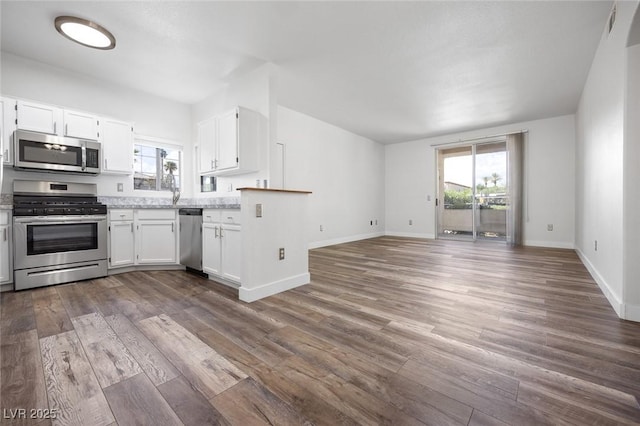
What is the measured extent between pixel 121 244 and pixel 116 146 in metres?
1.30

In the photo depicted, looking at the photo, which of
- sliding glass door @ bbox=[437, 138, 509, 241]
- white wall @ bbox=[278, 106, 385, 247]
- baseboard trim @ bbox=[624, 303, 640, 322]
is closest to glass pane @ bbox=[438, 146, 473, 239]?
sliding glass door @ bbox=[437, 138, 509, 241]

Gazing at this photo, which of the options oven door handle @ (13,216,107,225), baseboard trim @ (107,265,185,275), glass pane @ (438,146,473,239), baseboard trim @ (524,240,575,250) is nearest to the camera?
oven door handle @ (13,216,107,225)

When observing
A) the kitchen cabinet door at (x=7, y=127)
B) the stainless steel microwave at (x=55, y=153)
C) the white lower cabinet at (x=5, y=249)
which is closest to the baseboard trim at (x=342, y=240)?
the stainless steel microwave at (x=55, y=153)

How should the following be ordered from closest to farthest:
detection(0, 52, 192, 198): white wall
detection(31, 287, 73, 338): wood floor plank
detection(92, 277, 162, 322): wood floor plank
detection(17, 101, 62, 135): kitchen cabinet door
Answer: detection(31, 287, 73, 338): wood floor plank → detection(92, 277, 162, 322): wood floor plank → detection(17, 101, 62, 135): kitchen cabinet door → detection(0, 52, 192, 198): white wall

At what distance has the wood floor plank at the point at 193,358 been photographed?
131cm

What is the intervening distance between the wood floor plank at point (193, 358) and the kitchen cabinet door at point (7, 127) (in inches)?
98.6

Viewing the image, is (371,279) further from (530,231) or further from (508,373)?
(530,231)

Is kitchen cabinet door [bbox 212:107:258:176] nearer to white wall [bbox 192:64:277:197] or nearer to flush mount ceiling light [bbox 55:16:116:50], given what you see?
white wall [bbox 192:64:277:197]

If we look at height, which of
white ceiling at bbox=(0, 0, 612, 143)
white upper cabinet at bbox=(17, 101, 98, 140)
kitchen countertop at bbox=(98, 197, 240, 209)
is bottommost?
kitchen countertop at bbox=(98, 197, 240, 209)

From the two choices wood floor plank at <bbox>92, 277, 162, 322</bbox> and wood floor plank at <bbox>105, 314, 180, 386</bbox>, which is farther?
wood floor plank at <bbox>92, 277, 162, 322</bbox>

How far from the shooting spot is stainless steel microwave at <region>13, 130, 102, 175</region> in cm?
285

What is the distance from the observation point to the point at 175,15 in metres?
2.40

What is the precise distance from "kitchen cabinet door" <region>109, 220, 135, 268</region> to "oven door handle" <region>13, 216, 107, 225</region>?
0.19 m

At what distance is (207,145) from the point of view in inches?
144
